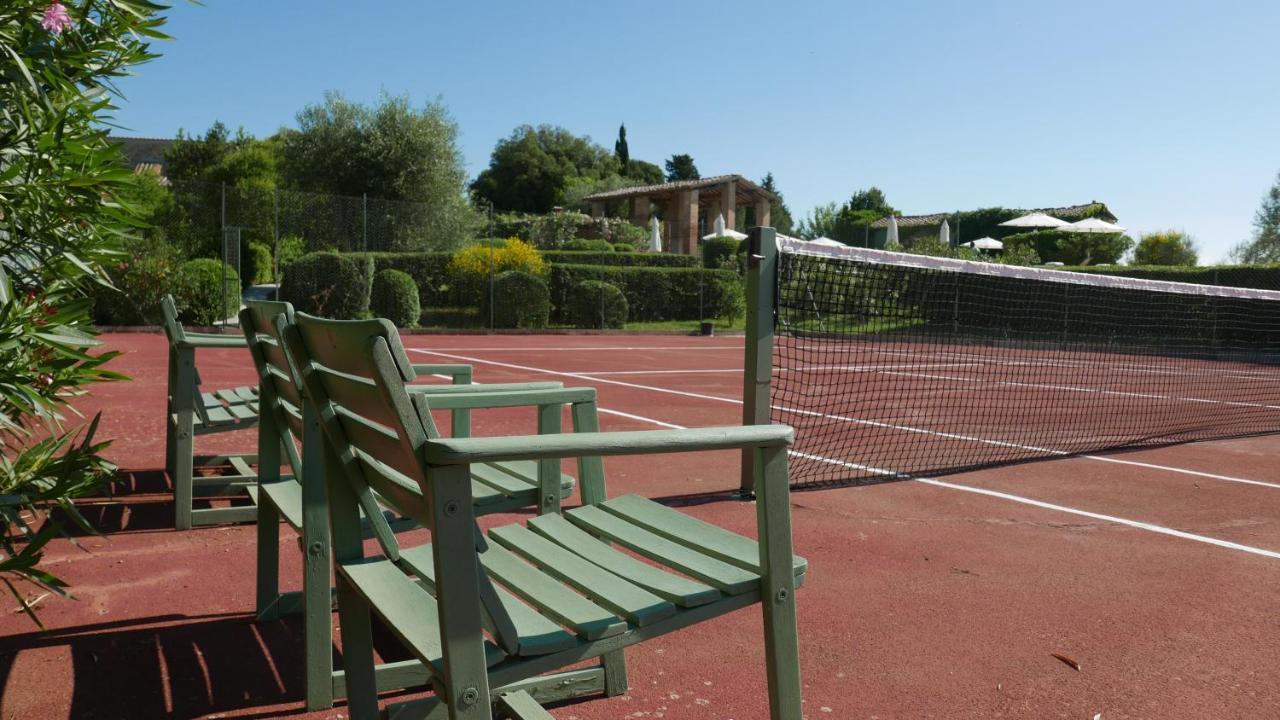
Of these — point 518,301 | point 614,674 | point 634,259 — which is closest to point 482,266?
point 518,301

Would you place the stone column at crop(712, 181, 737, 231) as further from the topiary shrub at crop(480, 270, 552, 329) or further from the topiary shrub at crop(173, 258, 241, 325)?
the topiary shrub at crop(173, 258, 241, 325)

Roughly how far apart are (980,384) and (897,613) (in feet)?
30.5

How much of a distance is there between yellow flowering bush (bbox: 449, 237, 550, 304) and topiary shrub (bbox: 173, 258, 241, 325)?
491cm

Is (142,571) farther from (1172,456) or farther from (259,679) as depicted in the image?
(1172,456)

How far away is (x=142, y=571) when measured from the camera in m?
3.62

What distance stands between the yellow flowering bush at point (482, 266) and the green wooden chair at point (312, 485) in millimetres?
17848

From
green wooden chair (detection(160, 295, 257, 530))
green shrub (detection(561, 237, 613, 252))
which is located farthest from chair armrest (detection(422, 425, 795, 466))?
green shrub (detection(561, 237, 613, 252))

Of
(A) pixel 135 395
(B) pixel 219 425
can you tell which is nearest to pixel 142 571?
(B) pixel 219 425

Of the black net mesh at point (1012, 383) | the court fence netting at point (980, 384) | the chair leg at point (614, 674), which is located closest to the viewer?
the chair leg at point (614, 674)

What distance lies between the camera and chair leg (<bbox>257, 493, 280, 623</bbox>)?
3006mm

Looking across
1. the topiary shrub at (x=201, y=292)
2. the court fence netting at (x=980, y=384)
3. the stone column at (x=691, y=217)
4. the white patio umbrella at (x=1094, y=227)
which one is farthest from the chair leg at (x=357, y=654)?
the stone column at (x=691, y=217)

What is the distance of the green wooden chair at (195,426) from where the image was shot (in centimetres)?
408

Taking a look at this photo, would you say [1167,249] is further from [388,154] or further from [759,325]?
[759,325]

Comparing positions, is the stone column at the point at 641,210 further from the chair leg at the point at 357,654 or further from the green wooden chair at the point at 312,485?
the chair leg at the point at 357,654
